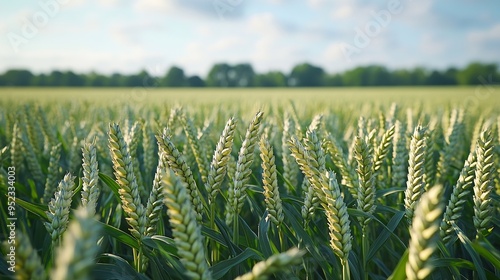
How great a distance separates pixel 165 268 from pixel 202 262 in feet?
1.65

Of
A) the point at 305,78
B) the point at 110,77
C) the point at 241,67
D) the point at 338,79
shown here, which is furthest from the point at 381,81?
the point at 110,77

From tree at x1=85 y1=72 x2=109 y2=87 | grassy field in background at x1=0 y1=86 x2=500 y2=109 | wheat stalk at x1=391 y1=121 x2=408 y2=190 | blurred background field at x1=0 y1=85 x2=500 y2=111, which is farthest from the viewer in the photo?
tree at x1=85 y1=72 x2=109 y2=87

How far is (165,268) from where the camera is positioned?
1129mm

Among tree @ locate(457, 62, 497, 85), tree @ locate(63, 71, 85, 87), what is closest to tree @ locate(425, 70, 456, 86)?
tree @ locate(457, 62, 497, 85)

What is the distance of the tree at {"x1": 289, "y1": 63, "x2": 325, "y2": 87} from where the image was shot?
155 feet

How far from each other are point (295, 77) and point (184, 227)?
47.0 metres

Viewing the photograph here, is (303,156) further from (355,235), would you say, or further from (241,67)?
(241,67)

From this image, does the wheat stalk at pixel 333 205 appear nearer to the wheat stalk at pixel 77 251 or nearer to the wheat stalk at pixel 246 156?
the wheat stalk at pixel 246 156

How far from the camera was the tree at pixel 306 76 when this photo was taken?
47.4 m

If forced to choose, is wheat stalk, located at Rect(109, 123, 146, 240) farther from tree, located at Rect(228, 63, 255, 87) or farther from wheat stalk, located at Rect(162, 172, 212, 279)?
tree, located at Rect(228, 63, 255, 87)

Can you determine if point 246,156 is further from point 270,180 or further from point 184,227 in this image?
point 184,227

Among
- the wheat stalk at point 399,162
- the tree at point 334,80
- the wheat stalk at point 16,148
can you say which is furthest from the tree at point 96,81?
the wheat stalk at point 399,162

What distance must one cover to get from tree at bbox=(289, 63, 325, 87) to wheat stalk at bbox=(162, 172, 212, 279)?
1819 inches

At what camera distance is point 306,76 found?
47.6 meters
